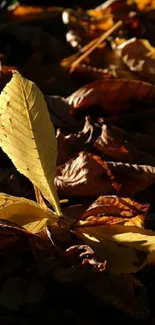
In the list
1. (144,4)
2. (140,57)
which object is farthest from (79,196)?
(144,4)

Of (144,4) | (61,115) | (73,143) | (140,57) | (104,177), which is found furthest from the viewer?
(144,4)

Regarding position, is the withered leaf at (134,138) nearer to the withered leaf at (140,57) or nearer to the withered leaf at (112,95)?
the withered leaf at (112,95)

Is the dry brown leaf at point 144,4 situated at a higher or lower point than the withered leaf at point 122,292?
lower

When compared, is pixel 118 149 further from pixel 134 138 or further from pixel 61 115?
pixel 61 115

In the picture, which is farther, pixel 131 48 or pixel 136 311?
pixel 131 48

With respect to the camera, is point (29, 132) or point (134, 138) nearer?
point (29, 132)

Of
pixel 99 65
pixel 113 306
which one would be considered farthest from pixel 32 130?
pixel 99 65

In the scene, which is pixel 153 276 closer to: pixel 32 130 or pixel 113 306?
pixel 113 306

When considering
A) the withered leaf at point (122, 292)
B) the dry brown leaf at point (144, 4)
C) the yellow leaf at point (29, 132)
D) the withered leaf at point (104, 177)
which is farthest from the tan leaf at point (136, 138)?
the dry brown leaf at point (144, 4)
